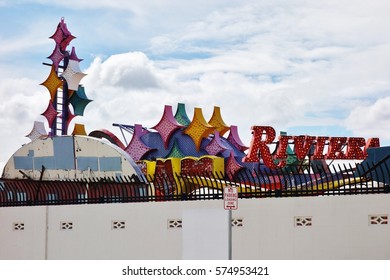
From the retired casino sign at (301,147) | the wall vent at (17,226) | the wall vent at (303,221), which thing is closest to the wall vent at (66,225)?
the wall vent at (17,226)

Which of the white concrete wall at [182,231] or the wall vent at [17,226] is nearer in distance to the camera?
the white concrete wall at [182,231]

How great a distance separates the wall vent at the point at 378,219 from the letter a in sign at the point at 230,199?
3815mm

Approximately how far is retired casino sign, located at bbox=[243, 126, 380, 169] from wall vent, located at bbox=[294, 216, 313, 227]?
1999cm

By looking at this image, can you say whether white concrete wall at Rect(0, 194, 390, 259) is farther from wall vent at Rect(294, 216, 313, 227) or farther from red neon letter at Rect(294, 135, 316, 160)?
red neon letter at Rect(294, 135, 316, 160)

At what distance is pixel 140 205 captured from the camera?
788 inches

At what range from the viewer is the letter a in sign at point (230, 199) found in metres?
15.3

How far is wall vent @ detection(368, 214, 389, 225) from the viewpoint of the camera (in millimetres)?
16938

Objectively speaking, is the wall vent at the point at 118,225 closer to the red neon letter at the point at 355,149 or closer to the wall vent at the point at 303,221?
the wall vent at the point at 303,221

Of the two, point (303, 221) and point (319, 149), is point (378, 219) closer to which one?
point (303, 221)

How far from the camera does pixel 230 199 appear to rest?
50.3 ft

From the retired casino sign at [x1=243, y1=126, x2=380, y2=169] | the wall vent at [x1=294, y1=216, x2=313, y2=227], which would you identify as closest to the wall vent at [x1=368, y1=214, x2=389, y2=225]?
the wall vent at [x1=294, y1=216, x2=313, y2=227]
